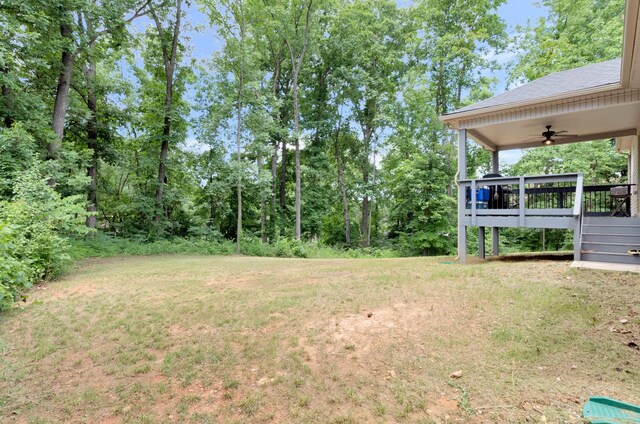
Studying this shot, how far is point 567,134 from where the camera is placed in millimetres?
8062

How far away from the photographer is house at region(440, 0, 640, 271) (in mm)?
5434

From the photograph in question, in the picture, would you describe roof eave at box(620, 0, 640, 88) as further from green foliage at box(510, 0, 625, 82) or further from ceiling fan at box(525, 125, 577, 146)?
green foliage at box(510, 0, 625, 82)

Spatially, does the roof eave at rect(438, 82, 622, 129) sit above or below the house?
above

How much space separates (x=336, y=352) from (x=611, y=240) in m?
5.80

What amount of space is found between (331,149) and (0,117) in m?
15.4

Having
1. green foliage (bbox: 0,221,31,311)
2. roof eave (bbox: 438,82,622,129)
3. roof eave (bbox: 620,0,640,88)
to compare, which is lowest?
green foliage (bbox: 0,221,31,311)

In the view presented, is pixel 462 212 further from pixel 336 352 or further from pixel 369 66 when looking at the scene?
pixel 369 66

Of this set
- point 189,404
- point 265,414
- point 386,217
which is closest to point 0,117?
point 189,404

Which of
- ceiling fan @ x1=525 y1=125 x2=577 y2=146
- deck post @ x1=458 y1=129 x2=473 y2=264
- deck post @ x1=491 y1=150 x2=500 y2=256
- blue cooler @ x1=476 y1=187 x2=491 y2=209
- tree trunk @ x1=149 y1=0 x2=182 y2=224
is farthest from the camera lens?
tree trunk @ x1=149 y1=0 x2=182 y2=224

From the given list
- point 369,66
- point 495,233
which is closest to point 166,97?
point 369,66

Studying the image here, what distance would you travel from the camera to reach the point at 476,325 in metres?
3.58

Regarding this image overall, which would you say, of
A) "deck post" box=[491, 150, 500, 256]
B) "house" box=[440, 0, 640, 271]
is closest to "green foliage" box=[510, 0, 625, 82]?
"house" box=[440, 0, 640, 271]

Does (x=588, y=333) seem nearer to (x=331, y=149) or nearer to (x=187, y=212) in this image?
(x=187, y=212)

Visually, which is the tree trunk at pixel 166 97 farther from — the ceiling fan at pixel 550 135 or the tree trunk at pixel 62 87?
the ceiling fan at pixel 550 135
